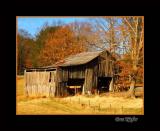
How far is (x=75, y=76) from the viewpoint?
288 inches

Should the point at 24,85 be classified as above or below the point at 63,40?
below

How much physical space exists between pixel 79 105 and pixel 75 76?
412 mm

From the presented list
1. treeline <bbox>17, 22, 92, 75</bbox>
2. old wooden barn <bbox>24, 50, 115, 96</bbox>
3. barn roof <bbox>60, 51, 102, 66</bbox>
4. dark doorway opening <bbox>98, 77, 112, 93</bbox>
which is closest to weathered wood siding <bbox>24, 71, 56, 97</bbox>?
old wooden barn <bbox>24, 50, 115, 96</bbox>

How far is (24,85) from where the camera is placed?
7219mm

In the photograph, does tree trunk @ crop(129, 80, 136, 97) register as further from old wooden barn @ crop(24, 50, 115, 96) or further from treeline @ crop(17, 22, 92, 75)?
treeline @ crop(17, 22, 92, 75)

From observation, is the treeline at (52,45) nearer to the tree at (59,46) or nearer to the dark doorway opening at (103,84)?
the tree at (59,46)

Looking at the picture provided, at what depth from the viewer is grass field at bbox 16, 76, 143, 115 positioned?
7.12m

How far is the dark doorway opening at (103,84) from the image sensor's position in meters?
7.23

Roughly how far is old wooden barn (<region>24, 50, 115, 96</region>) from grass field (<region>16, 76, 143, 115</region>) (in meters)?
0.10
